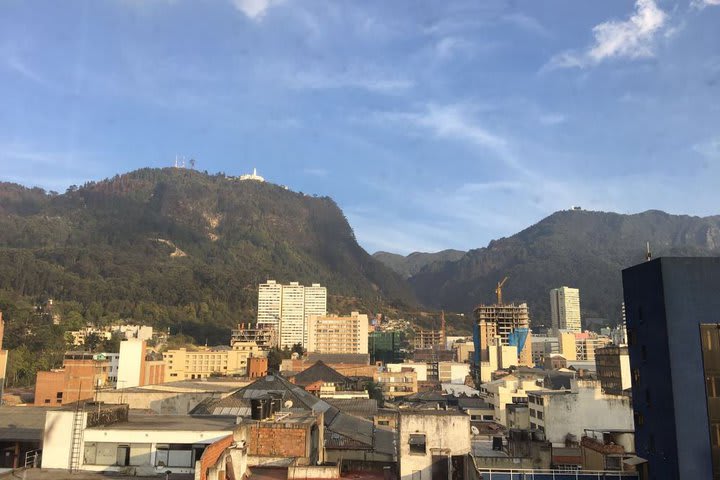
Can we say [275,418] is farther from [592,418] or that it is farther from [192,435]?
[592,418]

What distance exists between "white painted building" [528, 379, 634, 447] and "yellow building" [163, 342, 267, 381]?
79.7m

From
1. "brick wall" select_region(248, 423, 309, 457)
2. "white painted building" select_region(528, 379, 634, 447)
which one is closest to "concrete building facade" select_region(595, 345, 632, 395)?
"white painted building" select_region(528, 379, 634, 447)

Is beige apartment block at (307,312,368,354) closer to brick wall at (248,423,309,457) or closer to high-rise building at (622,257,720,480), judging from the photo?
brick wall at (248,423,309,457)

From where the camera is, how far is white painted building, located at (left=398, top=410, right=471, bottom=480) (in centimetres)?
2197

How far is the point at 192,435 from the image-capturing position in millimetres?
18703

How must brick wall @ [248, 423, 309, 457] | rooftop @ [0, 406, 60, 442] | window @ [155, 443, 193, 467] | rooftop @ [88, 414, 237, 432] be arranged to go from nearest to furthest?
window @ [155, 443, 193, 467], rooftop @ [88, 414, 237, 432], brick wall @ [248, 423, 309, 457], rooftop @ [0, 406, 60, 442]

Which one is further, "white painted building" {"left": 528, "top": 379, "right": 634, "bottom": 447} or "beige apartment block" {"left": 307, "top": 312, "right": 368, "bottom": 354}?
"beige apartment block" {"left": 307, "top": 312, "right": 368, "bottom": 354}

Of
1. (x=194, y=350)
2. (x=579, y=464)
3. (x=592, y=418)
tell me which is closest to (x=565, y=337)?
(x=194, y=350)

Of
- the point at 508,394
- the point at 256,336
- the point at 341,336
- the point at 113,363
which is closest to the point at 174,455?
the point at 508,394

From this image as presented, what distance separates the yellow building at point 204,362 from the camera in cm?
11875

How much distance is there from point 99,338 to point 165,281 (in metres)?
76.8

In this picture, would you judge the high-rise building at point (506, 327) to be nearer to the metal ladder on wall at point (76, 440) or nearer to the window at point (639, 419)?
the window at point (639, 419)

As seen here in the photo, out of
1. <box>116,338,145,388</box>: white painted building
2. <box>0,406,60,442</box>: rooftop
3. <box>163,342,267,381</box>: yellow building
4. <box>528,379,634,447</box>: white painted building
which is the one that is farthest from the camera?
<box>163,342,267,381</box>: yellow building

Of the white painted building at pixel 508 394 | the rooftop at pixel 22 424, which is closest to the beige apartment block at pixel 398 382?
the white painted building at pixel 508 394
